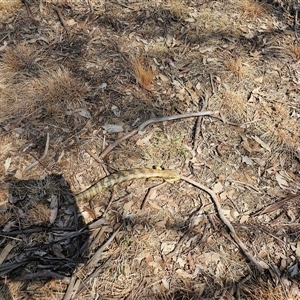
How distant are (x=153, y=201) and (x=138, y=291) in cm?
77

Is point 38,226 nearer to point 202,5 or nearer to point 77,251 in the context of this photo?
point 77,251

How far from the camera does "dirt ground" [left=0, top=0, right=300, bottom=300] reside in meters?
2.86

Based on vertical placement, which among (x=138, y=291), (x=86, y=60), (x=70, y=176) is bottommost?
(x=138, y=291)

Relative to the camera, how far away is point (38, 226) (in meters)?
3.04

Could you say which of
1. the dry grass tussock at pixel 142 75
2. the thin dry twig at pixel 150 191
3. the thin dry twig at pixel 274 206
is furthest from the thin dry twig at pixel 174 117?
the thin dry twig at pixel 274 206

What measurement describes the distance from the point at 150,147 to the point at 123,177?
0.47 m

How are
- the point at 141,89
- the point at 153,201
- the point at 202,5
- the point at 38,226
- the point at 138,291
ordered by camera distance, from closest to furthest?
1. the point at 138,291
2. the point at 38,226
3. the point at 153,201
4. the point at 141,89
5. the point at 202,5

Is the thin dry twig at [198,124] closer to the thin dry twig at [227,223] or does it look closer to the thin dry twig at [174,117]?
the thin dry twig at [174,117]

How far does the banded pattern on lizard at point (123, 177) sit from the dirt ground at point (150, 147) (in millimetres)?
64

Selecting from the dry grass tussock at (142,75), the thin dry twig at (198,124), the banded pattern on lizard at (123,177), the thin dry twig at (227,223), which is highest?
the dry grass tussock at (142,75)

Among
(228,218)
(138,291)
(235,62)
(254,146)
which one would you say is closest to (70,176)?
(138,291)

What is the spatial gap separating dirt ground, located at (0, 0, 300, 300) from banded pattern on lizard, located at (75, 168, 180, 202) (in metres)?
0.06

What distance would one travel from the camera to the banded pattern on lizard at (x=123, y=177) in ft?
10.5

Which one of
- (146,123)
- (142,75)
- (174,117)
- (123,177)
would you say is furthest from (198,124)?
(123,177)
